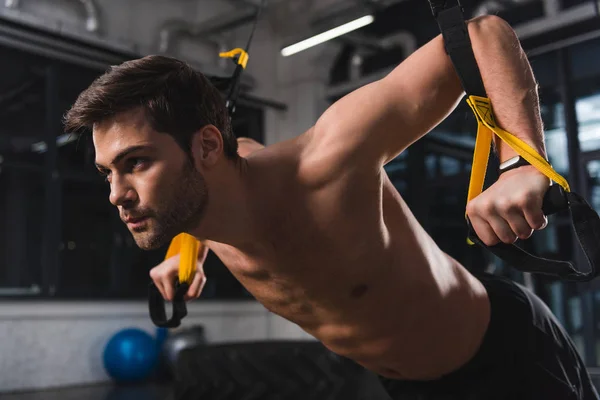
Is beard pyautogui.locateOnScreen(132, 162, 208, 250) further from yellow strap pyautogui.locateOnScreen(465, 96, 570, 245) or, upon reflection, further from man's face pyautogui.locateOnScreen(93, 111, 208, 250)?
yellow strap pyautogui.locateOnScreen(465, 96, 570, 245)

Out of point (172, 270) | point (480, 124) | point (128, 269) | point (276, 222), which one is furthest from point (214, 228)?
point (128, 269)

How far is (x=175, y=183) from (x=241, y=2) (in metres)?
4.75

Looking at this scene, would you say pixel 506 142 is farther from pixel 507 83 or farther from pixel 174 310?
pixel 174 310

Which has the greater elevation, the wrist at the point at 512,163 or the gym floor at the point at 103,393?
the wrist at the point at 512,163

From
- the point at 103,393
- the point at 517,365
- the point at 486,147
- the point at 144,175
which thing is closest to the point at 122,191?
the point at 144,175

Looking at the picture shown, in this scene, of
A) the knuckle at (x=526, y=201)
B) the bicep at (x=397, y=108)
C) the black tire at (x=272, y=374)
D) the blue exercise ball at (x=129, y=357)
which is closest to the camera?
the knuckle at (x=526, y=201)

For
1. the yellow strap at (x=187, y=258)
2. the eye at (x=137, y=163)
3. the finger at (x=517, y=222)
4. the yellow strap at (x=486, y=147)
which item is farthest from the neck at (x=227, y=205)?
the finger at (x=517, y=222)

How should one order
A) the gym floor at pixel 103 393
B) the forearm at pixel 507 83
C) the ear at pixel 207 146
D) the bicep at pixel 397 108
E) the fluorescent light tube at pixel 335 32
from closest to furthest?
the forearm at pixel 507 83, the bicep at pixel 397 108, the ear at pixel 207 146, the gym floor at pixel 103 393, the fluorescent light tube at pixel 335 32

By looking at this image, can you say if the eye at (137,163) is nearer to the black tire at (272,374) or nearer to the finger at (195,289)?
the finger at (195,289)

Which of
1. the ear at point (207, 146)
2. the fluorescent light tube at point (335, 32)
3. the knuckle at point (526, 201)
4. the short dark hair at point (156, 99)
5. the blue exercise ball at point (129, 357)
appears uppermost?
the fluorescent light tube at point (335, 32)

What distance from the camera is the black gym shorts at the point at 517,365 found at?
148 cm

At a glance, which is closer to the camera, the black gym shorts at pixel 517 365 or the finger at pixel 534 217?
the finger at pixel 534 217

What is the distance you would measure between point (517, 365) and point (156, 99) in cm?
110


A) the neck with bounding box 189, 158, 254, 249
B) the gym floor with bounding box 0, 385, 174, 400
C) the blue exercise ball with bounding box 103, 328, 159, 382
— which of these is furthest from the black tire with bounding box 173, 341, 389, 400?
the neck with bounding box 189, 158, 254, 249
